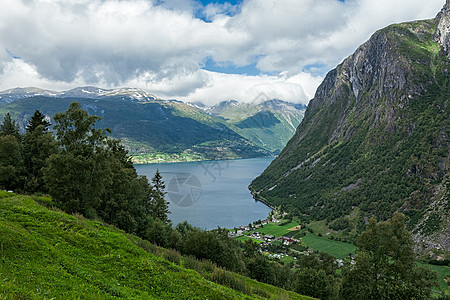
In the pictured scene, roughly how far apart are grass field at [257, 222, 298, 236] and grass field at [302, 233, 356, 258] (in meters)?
12.9

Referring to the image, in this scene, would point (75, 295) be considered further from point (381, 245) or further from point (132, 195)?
point (132, 195)

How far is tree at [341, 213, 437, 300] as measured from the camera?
109ft

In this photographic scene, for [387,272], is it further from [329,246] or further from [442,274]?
[329,246]

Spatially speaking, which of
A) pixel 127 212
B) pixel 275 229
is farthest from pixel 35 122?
pixel 275 229

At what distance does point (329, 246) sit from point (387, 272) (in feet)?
366

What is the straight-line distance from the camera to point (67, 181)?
36875 millimetres

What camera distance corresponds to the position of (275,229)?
160250mm

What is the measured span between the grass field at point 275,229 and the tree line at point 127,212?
10244 cm

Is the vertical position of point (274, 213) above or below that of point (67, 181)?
below

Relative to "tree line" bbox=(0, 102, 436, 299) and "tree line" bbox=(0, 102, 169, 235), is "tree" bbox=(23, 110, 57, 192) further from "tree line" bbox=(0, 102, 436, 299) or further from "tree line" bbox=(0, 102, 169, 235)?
"tree line" bbox=(0, 102, 436, 299)

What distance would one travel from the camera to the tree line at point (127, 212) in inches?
1374

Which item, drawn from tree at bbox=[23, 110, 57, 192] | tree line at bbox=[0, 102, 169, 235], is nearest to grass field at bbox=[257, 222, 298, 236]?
tree line at bbox=[0, 102, 169, 235]

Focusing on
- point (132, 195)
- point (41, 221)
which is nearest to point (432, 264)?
point (132, 195)

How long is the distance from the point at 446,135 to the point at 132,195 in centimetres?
17589
